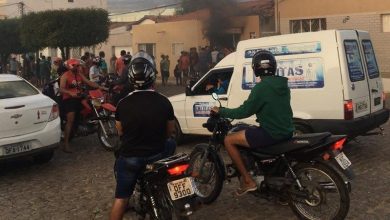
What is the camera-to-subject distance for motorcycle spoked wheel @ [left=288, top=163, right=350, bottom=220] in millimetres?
4500

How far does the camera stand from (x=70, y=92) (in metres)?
8.56

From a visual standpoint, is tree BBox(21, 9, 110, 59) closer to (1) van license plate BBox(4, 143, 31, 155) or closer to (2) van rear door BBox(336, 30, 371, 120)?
(1) van license plate BBox(4, 143, 31, 155)

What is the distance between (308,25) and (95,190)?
16.3 m

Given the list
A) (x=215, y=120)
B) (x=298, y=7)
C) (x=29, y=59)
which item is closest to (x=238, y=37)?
(x=298, y=7)

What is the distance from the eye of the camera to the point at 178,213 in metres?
3.89

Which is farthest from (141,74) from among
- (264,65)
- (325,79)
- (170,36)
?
(170,36)

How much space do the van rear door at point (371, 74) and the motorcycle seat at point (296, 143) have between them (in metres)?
3.04

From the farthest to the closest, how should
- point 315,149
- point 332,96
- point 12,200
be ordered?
point 332,96 → point 12,200 → point 315,149

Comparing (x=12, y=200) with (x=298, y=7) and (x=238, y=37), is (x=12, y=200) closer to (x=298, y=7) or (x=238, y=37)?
(x=298, y=7)

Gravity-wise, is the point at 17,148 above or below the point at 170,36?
below

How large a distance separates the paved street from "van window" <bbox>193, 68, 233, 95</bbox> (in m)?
1.11

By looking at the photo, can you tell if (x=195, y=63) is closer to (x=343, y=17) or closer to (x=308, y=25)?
(x=308, y=25)

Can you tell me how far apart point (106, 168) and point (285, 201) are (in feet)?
11.3

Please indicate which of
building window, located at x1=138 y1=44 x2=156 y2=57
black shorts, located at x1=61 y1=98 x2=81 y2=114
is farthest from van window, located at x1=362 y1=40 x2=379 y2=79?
building window, located at x1=138 y1=44 x2=156 y2=57
